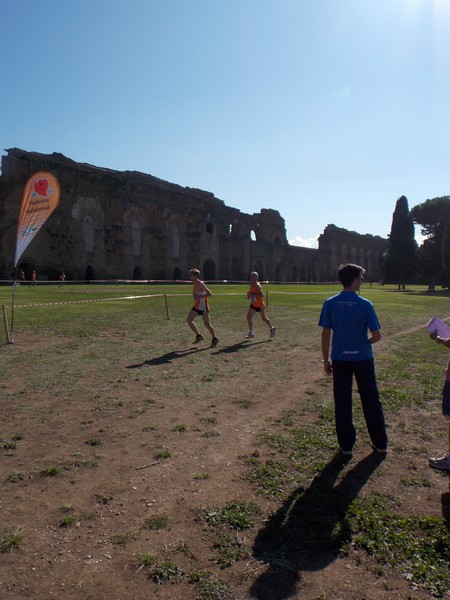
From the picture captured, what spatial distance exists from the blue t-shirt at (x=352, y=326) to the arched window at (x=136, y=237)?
35829 mm

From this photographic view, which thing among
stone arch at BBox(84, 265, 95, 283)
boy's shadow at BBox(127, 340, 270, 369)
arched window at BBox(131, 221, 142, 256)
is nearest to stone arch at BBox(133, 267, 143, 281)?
arched window at BBox(131, 221, 142, 256)

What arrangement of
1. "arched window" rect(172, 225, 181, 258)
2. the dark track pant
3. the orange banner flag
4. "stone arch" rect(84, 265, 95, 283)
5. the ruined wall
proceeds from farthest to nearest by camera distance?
1. the ruined wall
2. "arched window" rect(172, 225, 181, 258)
3. "stone arch" rect(84, 265, 95, 283)
4. the orange banner flag
5. the dark track pant

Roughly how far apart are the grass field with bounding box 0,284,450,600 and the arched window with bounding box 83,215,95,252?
28.7 metres

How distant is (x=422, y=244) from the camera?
47.4 meters

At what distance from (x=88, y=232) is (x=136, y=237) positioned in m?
5.03

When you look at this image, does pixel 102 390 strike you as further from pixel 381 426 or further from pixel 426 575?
pixel 426 575

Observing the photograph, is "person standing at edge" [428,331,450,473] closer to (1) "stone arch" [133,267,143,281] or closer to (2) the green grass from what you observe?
(2) the green grass

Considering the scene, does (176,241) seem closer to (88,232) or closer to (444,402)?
(88,232)

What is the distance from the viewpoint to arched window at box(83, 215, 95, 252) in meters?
34.2

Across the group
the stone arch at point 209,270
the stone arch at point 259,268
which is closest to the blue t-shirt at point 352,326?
the stone arch at point 209,270

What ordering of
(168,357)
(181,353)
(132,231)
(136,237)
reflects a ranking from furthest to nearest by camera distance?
(136,237), (132,231), (181,353), (168,357)

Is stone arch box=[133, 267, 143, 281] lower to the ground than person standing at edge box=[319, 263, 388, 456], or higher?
higher

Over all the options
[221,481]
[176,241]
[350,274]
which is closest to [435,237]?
[176,241]

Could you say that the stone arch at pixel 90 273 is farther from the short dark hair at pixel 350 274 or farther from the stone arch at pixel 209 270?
the short dark hair at pixel 350 274
